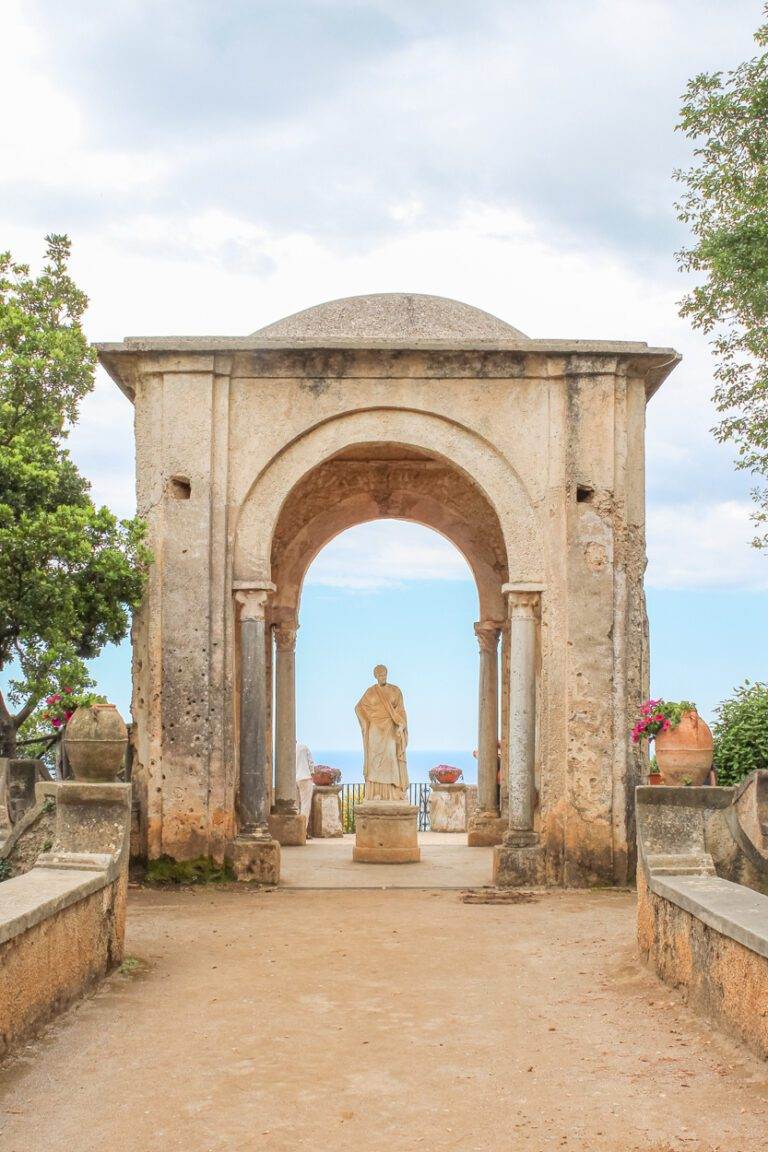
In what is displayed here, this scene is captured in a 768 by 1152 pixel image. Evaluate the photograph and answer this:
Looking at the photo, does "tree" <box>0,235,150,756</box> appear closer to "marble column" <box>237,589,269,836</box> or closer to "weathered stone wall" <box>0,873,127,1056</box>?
"marble column" <box>237,589,269,836</box>

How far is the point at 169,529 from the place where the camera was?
12758mm

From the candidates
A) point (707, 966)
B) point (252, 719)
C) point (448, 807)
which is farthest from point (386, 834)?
point (707, 966)

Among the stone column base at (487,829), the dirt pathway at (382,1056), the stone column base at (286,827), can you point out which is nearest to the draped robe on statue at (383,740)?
the stone column base at (487,829)

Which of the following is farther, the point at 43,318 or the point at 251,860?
the point at 43,318

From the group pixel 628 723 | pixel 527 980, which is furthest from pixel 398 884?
pixel 527 980

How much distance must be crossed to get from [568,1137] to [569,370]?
910 cm

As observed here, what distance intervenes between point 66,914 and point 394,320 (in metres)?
8.89

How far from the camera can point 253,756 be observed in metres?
12.8

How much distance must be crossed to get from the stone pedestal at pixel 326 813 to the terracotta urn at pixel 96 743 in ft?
35.5

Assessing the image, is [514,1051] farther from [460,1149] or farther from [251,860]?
[251,860]

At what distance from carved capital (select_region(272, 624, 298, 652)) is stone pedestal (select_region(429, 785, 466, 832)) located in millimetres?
5192

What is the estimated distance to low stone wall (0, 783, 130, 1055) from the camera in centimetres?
617

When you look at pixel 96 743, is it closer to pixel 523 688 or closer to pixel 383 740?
pixel 523 688

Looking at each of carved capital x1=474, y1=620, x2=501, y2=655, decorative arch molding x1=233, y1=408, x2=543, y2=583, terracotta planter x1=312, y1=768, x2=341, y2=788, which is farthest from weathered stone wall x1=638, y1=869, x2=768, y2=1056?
terracotta planter x1=312, y1=768, x2=341, y2=788
